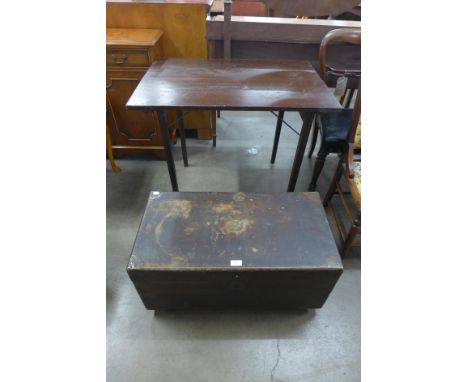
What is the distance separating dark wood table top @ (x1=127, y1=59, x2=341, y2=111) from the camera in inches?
52.6

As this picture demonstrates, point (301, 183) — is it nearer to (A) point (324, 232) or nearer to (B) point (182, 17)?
(A) point (324, 232)

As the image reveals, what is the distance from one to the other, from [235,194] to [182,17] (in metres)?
1.38

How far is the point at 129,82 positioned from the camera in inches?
74.1

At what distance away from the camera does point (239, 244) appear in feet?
3.74

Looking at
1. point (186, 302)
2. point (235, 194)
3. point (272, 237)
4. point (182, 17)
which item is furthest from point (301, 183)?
point (182, 17)

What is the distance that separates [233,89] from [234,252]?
0.83 m

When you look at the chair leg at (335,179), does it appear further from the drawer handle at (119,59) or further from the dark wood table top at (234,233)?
the drawer handle at (119,59)

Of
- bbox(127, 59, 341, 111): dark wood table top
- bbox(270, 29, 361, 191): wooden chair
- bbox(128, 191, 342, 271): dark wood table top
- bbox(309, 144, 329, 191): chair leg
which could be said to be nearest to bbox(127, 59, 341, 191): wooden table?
bbox(127, 59, 341, 111): dark wood table top

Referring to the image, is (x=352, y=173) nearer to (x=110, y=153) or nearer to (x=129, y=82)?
(x=129, y=82)

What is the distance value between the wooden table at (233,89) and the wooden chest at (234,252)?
1.35ft

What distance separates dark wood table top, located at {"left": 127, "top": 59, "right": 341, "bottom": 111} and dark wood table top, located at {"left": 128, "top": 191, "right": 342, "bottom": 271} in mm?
426

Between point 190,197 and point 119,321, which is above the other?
point 190,197

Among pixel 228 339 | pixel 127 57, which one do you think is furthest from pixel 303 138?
pixel 127 57

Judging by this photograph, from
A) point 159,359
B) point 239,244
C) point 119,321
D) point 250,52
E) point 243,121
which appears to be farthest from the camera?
point 243,121
